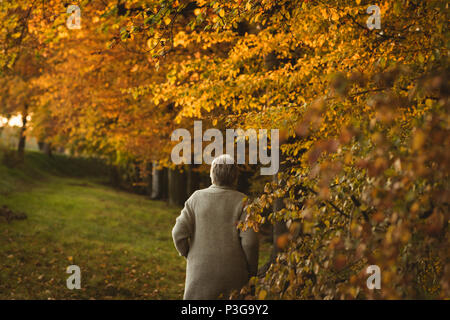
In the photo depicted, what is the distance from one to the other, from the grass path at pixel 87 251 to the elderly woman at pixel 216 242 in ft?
16.4

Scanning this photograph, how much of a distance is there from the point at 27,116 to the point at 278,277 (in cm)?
2555

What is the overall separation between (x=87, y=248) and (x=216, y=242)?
875 cm

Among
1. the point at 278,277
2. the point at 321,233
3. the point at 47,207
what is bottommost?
the point at 47,207

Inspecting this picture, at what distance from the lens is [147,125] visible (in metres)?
13.2

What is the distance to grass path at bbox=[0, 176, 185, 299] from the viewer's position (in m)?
8.75

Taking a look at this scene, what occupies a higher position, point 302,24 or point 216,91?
point 302,24

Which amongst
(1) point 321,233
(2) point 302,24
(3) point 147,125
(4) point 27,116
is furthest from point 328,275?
(4) point 27,116

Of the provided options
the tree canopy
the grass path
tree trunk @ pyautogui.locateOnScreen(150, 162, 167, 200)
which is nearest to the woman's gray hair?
the tree canopy

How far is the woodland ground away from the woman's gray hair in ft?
17.4

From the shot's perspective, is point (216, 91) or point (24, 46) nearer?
point (216, 91)

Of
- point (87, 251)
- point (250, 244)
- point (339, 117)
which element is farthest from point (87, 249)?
point (339, 117)

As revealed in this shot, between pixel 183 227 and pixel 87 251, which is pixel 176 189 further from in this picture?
pixel 183 227
